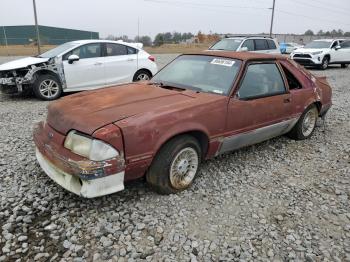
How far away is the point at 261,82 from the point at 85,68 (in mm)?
5351

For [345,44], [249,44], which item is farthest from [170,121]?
[345,44]

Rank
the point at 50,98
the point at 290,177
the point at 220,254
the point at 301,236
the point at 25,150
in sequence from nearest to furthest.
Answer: the point at 220,254, the point at 301,236, the point at 290,177, the point at 25,150, the point at 50,98

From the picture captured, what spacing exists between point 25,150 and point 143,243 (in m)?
2.72

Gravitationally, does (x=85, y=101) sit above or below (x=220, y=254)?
above

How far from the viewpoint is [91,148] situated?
3.09m

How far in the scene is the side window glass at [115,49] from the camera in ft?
30.0

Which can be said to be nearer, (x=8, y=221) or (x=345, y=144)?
(x=8, y=221)

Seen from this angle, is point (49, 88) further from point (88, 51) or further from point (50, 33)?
point (50, 33)

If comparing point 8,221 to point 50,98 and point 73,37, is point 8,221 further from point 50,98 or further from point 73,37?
point 73,37

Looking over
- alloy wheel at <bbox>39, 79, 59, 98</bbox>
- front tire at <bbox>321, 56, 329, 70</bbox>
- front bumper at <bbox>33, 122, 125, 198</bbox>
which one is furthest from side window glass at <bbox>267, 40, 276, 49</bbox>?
front bumper at <bbox>33, 122, 125, 198</bbox>

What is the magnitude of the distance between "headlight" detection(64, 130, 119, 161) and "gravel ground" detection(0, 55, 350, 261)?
2.10 ft

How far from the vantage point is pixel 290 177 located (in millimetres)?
4402

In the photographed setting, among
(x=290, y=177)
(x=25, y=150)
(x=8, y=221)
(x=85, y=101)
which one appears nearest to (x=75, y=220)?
(x=8, y=221)

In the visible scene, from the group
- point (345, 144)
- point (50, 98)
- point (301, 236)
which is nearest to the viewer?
point (301, 236)
